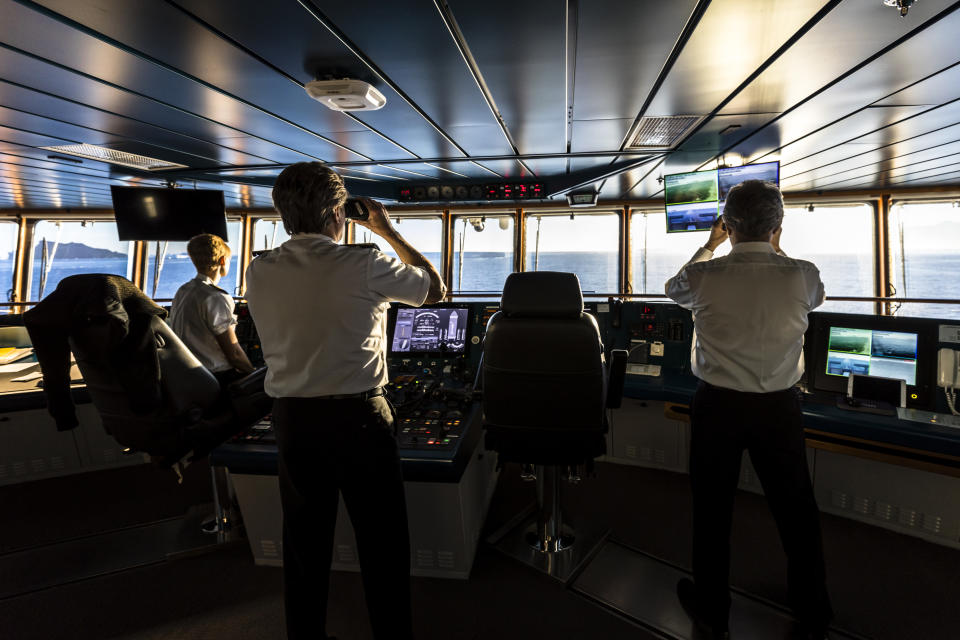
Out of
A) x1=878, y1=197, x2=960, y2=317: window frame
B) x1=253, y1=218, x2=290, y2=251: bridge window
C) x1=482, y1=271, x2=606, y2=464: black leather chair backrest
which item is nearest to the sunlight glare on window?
x1=253, y1=218, x2=290, y2=251: bridge window

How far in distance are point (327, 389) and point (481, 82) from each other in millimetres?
2312

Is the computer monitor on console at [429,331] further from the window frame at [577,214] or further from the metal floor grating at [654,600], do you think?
the window frame at [577,214]

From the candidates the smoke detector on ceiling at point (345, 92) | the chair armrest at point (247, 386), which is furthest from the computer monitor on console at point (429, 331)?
the smoke detector on ceiling at point (345, 92)

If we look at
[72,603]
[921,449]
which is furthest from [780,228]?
[72,603]

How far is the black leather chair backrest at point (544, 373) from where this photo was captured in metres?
1.65

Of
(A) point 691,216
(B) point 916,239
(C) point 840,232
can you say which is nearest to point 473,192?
(A) point 691,216

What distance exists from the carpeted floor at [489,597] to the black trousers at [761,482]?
38cm

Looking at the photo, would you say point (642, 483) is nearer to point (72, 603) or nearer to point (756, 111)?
point (756, 111)

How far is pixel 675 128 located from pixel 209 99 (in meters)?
3.62

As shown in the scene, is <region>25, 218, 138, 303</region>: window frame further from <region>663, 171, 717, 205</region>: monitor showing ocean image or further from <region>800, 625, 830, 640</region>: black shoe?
<region>800, 625, 830, 640</region>: black shoe

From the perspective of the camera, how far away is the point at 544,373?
1.67 m

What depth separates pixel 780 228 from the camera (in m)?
1.55

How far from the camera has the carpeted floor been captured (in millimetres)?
1688

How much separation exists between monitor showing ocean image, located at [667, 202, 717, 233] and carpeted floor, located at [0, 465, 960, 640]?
298 centimetres
